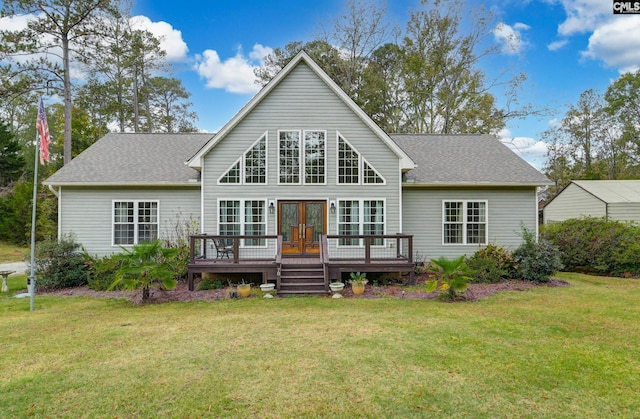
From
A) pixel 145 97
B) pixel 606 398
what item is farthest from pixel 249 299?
pixel 145 97

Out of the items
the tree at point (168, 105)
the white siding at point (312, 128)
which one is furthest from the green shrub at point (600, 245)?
the tree at point (168, 105)

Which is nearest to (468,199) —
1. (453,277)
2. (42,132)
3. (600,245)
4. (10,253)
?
(453,277)

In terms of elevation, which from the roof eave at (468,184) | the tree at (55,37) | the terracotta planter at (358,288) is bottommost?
the terracotta planter at (358,288)

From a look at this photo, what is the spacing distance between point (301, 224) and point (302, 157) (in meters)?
2.36

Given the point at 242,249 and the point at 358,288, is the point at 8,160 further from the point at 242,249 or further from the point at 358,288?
the point at 358,288

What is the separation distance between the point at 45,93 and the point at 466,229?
21246 millimetres

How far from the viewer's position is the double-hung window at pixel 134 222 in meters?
13.0

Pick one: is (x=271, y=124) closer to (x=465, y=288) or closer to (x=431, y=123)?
(x=465, y=288)

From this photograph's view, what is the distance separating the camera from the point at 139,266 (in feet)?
29.9

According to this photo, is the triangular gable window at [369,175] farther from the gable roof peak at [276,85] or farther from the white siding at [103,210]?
the white siding at [103,210]

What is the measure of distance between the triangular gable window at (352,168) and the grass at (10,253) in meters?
19.5

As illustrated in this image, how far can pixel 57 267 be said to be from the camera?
1164 centimetres

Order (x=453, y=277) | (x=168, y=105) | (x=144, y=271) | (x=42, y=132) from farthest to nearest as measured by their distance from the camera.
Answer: (x=168, y=105) → (x=453, y=277) → (x=144, y=271) → (x=42, y=132)

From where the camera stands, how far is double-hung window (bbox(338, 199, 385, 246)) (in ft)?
41.0
